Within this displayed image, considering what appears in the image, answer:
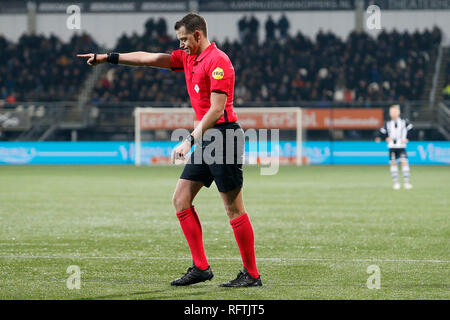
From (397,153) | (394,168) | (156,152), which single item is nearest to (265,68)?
(156,152)

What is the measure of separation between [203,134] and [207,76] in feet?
1.53

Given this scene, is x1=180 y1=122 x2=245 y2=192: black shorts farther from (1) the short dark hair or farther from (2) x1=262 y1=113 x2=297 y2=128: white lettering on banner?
(2) x1=262 y1=113 x2=297 y2=128: white lettering on banner

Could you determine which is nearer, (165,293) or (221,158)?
(165,293)

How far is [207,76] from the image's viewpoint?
6.08m

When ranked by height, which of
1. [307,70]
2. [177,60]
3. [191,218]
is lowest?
[191,218]

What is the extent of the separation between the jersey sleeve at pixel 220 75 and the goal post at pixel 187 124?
23014 mm

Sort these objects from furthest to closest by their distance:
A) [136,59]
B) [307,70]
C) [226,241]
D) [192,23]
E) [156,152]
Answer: [307,70], [156,152], [226,241], [136,59], [192,23]

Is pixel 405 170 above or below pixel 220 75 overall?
below

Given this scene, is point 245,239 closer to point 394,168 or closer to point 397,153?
point 394,168

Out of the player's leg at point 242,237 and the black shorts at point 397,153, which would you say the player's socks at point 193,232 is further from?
the black shorts at point 397,153

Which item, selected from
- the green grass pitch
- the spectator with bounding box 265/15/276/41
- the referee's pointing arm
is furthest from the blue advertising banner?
the referee's pointing arm

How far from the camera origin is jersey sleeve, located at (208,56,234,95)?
19.4ft

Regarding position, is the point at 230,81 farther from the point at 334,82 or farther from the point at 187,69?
the point at 334,82
